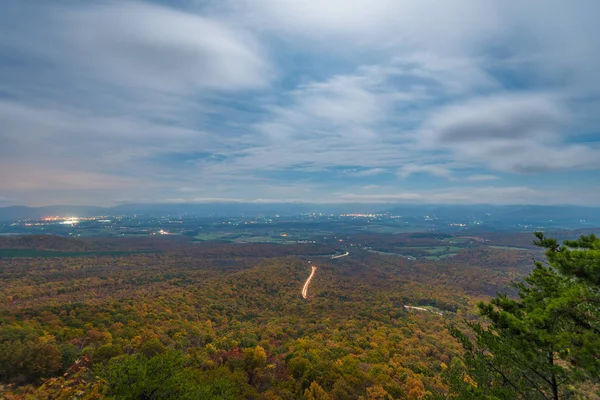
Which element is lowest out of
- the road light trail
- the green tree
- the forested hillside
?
the road light trail

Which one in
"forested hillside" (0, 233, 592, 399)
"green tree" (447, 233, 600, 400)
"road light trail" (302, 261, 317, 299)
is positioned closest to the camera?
"green tree" (447, 233, 600, 400)

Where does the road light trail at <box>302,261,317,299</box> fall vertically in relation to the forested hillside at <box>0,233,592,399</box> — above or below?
below

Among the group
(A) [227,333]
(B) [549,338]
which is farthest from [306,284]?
(B) [549,338]

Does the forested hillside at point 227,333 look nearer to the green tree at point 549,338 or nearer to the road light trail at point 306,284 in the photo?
the road light trail at point 306,284

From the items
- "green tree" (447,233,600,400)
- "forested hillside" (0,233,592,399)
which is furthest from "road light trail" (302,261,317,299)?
"green tree" (447,233,600,400)

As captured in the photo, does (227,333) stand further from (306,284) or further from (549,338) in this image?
(306,284)

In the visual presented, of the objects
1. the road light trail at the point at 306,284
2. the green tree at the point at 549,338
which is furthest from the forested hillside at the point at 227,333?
A: the green tree at the point at 549,338

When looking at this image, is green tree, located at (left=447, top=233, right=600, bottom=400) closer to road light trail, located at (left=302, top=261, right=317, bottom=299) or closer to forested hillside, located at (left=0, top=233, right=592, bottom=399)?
forested hillside, located at (left=0, top=233, right=592, bottom=399)

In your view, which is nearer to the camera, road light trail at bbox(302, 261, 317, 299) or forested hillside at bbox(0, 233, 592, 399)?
forested hillside at bbox(0, 233, 592, 399)
